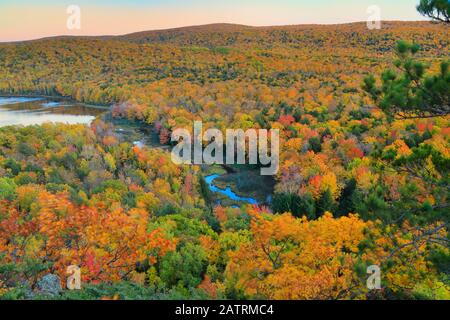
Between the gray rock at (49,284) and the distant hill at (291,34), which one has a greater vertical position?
the distant hill at (291,34)

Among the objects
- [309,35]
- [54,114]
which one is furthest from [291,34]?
[54,114]

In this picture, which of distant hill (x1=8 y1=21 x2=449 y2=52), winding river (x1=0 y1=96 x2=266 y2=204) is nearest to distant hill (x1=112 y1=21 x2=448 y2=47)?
distant hill (x1=8 y1=21 x2=449 y2=52)

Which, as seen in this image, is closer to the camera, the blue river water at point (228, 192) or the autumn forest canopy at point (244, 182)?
the autumn forest canopy at point (244, 182)

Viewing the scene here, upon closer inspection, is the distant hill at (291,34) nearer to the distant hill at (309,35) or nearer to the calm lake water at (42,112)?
the distant hill at (309,35)

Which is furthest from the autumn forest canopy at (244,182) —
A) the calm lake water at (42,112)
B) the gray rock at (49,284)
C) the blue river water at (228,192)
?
the calm lake water at (42,112)

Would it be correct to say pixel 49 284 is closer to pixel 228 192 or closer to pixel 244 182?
pixel 228 192

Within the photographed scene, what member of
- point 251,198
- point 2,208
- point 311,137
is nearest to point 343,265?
point 2,208
